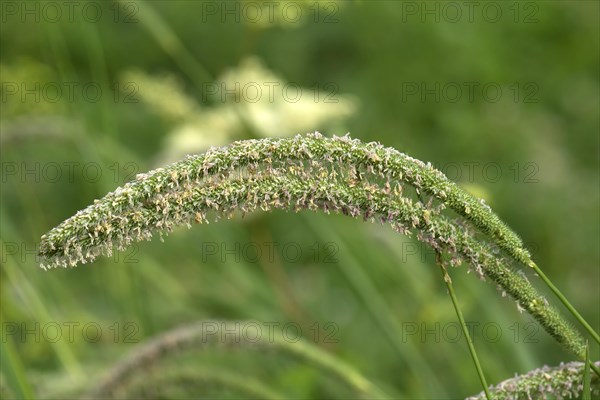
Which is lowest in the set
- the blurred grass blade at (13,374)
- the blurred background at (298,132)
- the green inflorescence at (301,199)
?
the blurred grass blade at (13,374)

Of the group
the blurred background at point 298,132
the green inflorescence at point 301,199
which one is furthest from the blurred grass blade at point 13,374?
the green inflorescence at point 301,199

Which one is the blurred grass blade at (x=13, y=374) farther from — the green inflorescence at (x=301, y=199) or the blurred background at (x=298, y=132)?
the green inflorescence at (x=301, y=199)

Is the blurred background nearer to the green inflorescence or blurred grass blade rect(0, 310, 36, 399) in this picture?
blurred grass blade rect(0, 310, 36, 399)

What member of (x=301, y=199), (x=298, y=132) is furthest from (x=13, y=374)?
(x=298, y=132)

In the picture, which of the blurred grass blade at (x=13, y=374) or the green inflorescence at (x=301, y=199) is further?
the blurred grass blade at (x=13, y=374)

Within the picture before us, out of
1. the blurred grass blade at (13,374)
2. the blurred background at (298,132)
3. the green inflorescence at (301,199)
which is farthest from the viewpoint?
the blurred background at (298,132)

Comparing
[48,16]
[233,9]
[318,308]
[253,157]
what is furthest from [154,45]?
[253,157]

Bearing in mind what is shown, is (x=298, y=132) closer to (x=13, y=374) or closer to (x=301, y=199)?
(x=13, y=374)

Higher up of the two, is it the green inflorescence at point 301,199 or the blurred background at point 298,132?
the blurred background at point 298,132

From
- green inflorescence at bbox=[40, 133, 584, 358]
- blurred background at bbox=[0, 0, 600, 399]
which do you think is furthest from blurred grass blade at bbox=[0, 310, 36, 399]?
green inflorescence at bbox=[40, 133, 584, 358]

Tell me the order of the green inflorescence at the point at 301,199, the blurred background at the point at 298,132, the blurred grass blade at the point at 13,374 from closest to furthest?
the green inflorescence at the point at 301,199 < the blurred grass blade at the point at 13,374 < the blurred background at the point at 298,132

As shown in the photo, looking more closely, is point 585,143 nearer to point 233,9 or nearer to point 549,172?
point 549,172
